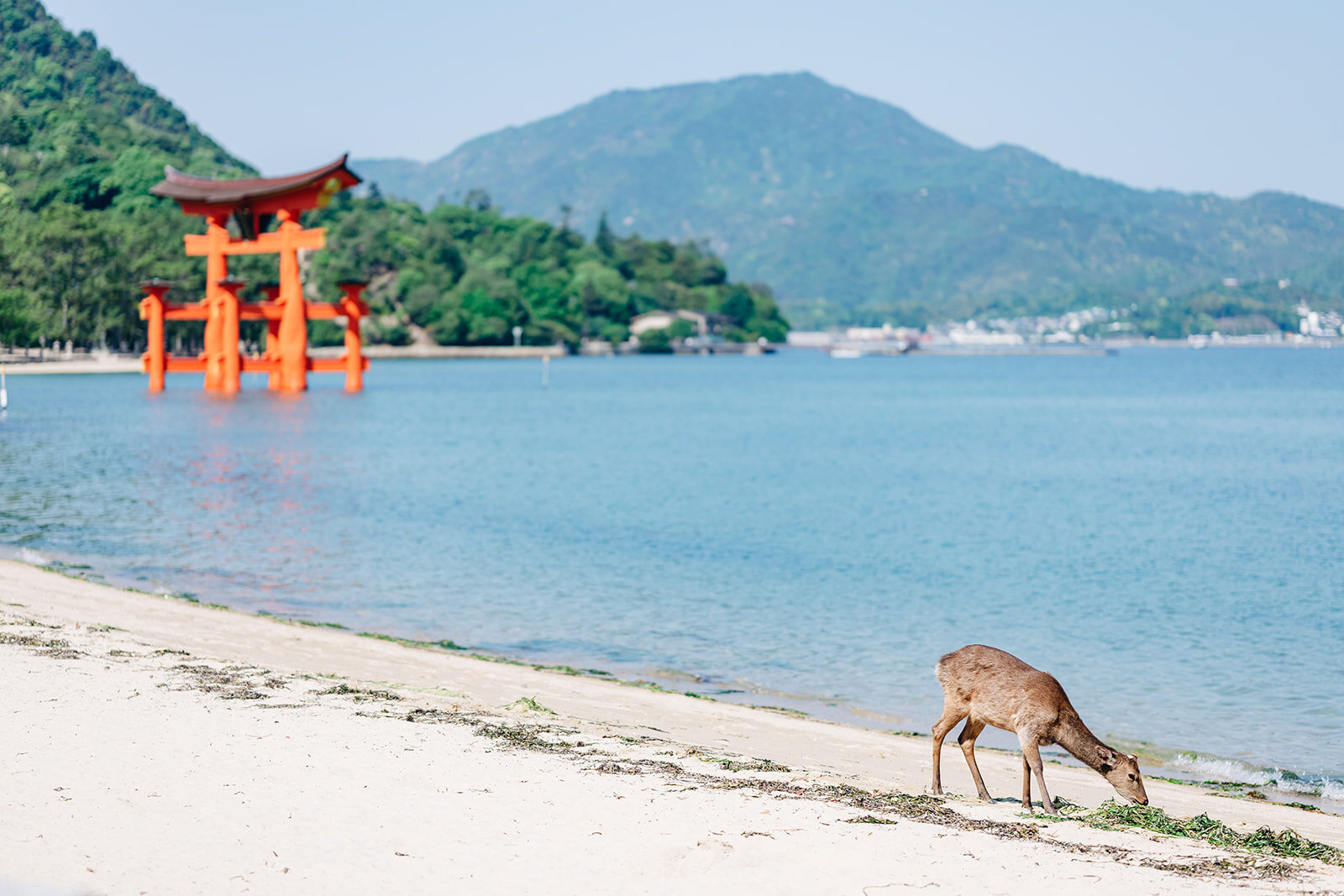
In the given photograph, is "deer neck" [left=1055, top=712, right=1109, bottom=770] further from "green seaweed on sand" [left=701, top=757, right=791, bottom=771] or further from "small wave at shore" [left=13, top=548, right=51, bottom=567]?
"small wave at shore" [left=13, top=548, right=51, bottom=567]

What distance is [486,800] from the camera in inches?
270

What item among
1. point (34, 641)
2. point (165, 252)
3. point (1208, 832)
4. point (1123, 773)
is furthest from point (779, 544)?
point (165, 252)

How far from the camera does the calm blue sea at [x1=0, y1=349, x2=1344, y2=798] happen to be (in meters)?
13.2

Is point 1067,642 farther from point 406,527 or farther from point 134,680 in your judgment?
point 406,527

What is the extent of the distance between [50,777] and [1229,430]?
54627 mm

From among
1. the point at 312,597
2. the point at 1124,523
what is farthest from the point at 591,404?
the point at 312,597

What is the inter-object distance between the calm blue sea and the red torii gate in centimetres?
959

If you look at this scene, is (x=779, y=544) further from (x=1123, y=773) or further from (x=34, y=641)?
(x=1123, y=773)

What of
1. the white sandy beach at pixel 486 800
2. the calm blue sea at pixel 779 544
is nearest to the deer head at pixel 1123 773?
the white sandy beach at pixel 486 800

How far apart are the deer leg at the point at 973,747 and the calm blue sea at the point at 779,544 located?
11.0 feet

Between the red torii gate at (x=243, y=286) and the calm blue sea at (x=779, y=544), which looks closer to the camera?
the calm blue sea at (x=779, y=544)

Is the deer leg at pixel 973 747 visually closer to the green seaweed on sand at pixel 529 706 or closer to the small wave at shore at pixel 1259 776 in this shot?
the small wave at shore at pixel 1259 776

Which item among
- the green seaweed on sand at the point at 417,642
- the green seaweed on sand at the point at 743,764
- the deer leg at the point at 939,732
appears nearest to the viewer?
the deer leg at the point at 939,732

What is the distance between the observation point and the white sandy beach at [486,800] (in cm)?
575
